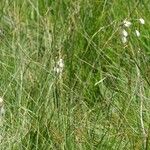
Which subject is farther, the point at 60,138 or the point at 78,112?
the point at 78,112

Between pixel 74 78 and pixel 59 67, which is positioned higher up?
pixel 59 67

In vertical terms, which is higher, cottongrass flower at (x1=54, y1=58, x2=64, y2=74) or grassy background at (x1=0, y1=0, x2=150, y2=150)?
cottongrass flower at (x1=54, y1=58, x2=64, y2=74)

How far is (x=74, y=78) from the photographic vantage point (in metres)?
2.98

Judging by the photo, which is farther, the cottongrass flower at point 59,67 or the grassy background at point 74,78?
the cottongrass flower at point 59,67

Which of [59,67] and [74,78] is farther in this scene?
[74,78]

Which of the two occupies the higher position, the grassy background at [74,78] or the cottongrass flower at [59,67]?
the cottongrass flower at [59,67]

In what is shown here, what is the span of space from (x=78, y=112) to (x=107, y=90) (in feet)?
0.99

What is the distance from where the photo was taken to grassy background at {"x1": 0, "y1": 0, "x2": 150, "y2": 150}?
2479 mm

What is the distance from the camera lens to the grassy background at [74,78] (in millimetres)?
2479

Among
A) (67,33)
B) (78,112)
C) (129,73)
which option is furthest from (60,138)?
(67,33)

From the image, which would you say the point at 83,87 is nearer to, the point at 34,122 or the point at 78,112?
the point at 78,112

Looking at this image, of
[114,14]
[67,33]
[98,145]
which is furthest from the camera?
[114,14]

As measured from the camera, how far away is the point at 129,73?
9.66 feet

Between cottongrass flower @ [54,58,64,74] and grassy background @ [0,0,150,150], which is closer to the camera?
grassy background @ [0,0,150,150]
